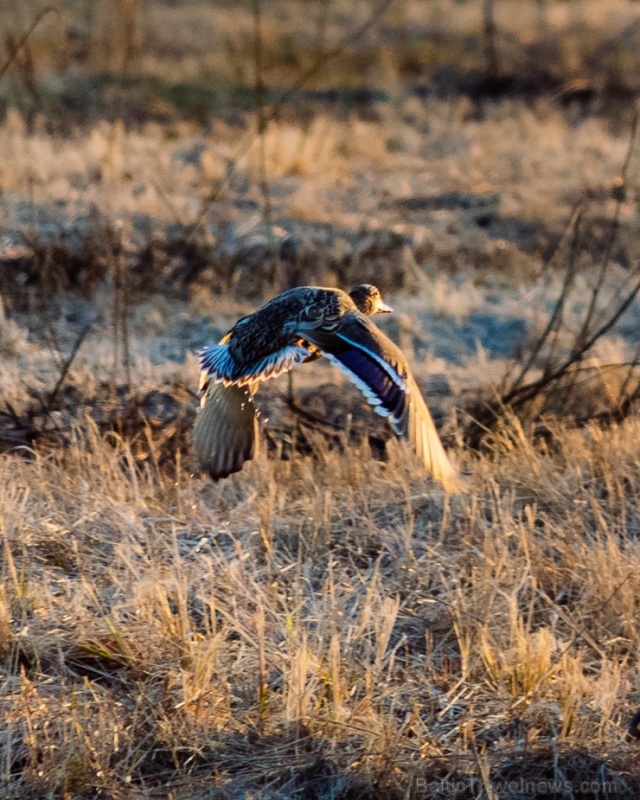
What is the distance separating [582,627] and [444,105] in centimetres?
1235

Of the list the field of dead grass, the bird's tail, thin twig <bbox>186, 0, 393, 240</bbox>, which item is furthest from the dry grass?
thin twig <bbox>186, 0, 393, 240</bbox>

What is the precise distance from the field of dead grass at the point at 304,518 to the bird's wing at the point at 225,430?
369 millimetres

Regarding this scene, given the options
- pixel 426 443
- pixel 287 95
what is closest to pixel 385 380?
pixel 426 443

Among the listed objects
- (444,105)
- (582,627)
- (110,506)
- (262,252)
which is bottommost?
(582,627)

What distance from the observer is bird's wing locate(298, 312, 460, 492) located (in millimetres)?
3918

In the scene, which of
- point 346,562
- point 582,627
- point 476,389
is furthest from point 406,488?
point 476,389

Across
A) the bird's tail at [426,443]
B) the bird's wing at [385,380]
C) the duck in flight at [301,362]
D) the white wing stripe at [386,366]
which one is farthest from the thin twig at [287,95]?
the bird's tail at [426,443]

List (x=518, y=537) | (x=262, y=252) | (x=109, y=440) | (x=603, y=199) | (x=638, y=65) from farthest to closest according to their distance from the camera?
(x=638, y=65), (x=603, y=199), (x=262, y=252), (x=109, y=440), (x=518, y=537)

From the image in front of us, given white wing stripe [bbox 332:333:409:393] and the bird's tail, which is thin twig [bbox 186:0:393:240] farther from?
the bird's tail

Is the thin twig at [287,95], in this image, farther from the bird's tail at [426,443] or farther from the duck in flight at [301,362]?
the bird's tail at [426,443]

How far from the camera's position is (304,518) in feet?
17.1

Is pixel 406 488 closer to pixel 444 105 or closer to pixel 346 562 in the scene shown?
pixel 346 562

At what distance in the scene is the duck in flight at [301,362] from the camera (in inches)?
158

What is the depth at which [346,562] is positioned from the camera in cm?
Result: 504
